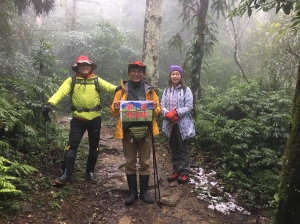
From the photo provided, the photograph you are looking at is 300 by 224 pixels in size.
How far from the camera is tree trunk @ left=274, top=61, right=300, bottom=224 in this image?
8.72 feet

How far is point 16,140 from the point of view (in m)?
5.27

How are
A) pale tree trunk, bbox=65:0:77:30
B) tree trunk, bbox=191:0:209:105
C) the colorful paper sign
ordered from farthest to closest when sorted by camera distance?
pale tree trunk, bbox=65:0:77:30 < tree trunk, bbox=191:0:209:105 < the colorful paper sign

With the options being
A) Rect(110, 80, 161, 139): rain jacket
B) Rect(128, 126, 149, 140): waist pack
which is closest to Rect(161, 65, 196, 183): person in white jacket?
Rect(110, 80, 161, 139): rain jacket

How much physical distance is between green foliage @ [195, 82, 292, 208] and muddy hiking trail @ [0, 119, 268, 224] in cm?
87

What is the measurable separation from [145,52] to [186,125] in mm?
4937

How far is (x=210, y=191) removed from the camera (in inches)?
208

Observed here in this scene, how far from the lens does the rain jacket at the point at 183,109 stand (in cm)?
531

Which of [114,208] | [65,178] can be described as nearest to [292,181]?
[114,208]

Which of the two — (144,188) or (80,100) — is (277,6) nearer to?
(80,100)

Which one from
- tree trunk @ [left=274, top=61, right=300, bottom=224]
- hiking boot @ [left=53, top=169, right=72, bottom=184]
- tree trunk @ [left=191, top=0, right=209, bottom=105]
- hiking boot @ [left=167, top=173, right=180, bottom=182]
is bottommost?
hiking boot @ [left=167, top=173, right=180, bottom=182]

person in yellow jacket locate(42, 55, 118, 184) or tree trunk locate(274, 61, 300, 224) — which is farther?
person in yellow jacket locate(42, 55, 118, 184)

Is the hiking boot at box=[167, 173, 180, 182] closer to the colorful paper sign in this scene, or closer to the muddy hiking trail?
the muddy hiking trail

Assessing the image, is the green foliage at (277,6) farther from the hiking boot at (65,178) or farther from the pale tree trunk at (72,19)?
the pale tree trunk at (72,19)

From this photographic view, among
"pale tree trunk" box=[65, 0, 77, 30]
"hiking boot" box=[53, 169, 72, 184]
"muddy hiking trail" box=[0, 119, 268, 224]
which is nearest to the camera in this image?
"muddy hiking trail" box=[0, 119, 268, 224]
